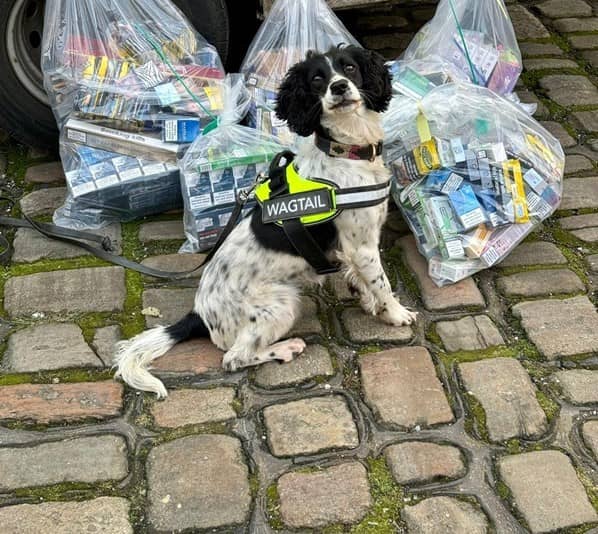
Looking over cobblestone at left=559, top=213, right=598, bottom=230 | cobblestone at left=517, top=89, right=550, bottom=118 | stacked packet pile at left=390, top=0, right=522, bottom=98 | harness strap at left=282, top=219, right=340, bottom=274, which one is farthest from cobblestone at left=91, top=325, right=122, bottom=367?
cobblestone at left=517, top=89, right=550, bottom=118

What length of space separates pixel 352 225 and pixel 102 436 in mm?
1247

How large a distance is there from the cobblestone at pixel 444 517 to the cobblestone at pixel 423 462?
10 cm

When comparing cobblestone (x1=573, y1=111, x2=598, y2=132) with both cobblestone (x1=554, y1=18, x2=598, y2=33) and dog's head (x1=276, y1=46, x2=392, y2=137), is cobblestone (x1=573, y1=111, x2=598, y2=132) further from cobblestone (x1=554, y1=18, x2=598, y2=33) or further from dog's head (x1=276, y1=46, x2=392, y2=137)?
dog's head (x1=276, y1=46, x2=392, y2=137)

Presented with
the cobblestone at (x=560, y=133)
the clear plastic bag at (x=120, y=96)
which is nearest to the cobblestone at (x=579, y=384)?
the cobblestone at (x=560, y=133)

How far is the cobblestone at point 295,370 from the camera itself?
299cm

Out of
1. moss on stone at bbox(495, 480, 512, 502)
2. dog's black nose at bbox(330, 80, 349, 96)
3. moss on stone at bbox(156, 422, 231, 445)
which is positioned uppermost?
dog's black nose at bbox(330, 80, 349, 96)

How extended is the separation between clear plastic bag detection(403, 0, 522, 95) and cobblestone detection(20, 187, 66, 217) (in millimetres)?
2006

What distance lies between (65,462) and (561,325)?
79.7 inches

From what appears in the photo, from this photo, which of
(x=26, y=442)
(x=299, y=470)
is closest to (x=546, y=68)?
(x=299, y=470)

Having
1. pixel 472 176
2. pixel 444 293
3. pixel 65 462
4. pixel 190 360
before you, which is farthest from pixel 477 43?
pixel 65 462

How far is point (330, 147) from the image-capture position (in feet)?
9.95

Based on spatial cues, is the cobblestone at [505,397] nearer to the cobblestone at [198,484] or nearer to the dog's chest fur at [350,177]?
the dog's chest fur at [350,177]

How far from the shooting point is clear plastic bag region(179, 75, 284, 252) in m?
3.65

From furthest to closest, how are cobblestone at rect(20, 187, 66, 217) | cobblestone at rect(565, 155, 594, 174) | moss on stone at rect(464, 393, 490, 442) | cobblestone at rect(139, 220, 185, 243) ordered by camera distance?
cobblestone at rect(565, 155, 594, 174) → cobblestone at rect(20, 187, 66, 217) → cobblestone at rect(139, 220, 185, 243) → moss on stone at rect(464, 393, 490, 442)
